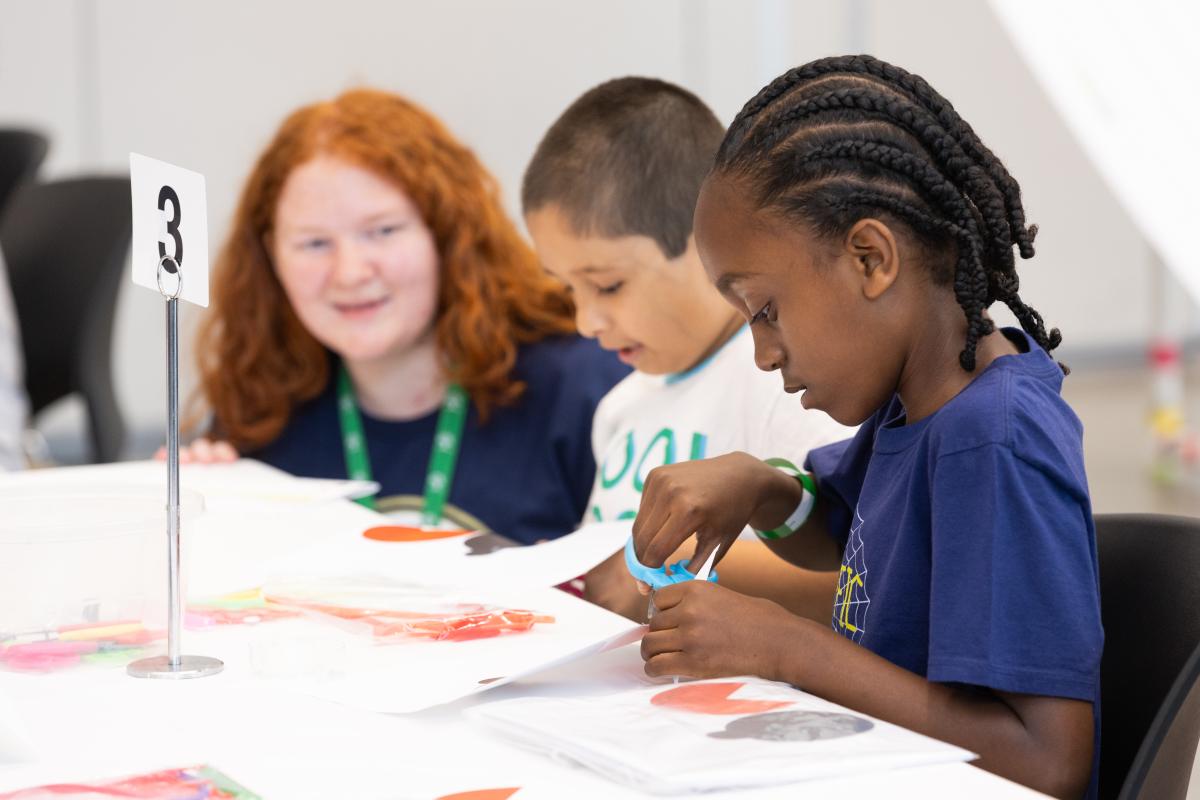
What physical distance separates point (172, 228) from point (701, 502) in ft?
1.42

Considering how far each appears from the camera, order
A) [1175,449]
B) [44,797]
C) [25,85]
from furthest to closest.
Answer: [25,85]
[1175,449]
[44,797]

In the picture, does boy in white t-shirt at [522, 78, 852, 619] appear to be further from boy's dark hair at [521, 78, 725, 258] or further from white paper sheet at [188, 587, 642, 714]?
white paper sheet at [188, 587, 642, 714]

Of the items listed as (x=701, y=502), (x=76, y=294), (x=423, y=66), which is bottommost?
(x=701, y=502)

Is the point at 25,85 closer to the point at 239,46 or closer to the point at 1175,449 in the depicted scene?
the point at 239,46

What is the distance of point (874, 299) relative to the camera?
0.96 m

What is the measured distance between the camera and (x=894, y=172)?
0.95 metres

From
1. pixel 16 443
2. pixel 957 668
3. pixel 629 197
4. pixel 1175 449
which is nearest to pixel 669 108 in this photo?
pixel 629 197

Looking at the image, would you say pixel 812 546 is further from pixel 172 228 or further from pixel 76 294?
pixel 76 294

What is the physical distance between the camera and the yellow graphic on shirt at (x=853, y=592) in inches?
39.6

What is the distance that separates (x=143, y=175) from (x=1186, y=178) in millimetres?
2298

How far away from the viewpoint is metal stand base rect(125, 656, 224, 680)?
92 cm

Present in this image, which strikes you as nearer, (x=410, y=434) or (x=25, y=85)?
(x=410, y=434)

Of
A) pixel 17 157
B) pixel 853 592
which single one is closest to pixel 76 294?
pixel 17 157

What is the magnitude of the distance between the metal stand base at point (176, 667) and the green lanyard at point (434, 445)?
3.15 ft
